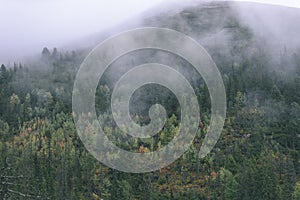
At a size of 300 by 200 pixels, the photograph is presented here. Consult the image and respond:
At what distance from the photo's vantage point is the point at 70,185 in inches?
3907

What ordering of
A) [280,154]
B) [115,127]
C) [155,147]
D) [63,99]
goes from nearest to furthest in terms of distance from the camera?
[280,154], [155,147], [115,127], [63,99]

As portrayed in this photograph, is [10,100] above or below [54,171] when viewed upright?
above

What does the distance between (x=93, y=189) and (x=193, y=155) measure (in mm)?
27393

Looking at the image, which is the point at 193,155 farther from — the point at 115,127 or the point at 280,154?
the point at 115,127

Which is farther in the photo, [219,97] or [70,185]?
[219,97]

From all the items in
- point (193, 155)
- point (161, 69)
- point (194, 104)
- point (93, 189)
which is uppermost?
point (161, 69)

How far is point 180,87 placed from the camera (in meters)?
162

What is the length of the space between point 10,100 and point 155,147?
7565cm

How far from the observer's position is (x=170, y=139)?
125688 millimetres

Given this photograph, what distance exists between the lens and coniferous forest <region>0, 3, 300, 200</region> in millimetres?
91250

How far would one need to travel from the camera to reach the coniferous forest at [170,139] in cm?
9125

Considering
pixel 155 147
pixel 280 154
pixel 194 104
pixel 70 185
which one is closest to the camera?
pixel 70 185

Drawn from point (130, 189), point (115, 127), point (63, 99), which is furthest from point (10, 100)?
point (130, 189)

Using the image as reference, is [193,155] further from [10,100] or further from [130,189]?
[10,100]
